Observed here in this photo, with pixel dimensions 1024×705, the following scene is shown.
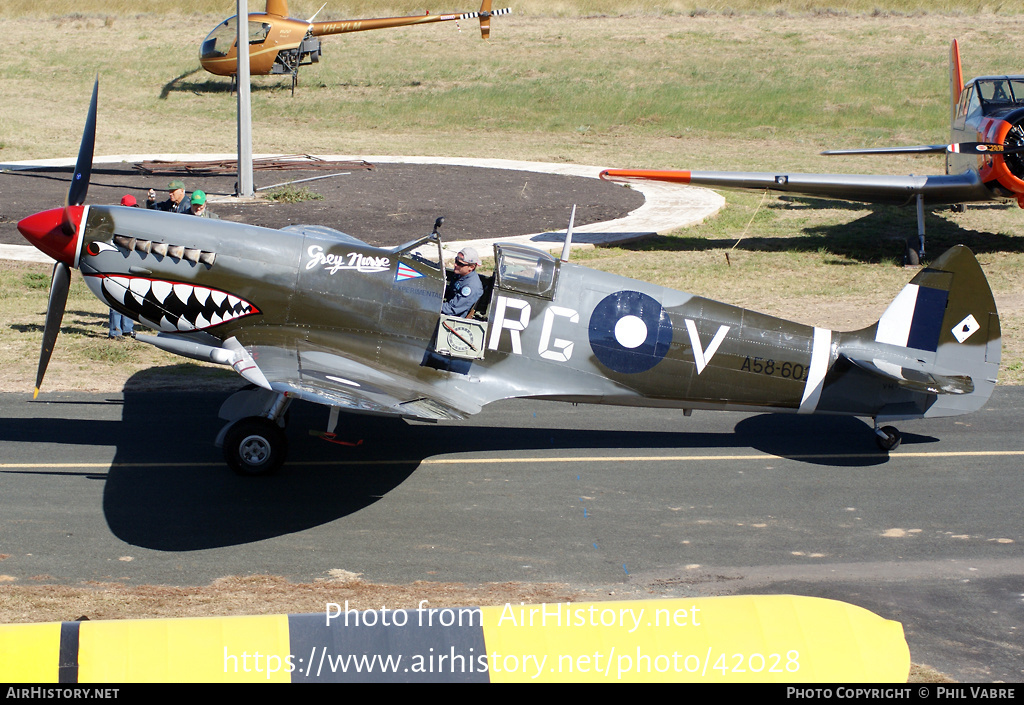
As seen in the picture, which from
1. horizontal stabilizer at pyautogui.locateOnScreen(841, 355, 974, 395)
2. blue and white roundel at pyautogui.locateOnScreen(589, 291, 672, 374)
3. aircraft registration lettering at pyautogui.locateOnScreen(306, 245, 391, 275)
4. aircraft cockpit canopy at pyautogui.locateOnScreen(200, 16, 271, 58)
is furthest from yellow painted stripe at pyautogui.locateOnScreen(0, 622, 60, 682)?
aircraft cockpit canopy at pyautogui.locateOnScreen(200, 16, 271, 58)

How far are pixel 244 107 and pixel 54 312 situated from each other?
1466 centimetres

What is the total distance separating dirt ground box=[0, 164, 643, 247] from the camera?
874 inches

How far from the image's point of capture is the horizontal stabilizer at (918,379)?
9539 mm

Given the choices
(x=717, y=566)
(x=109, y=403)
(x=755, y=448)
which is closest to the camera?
(x=717, y=566)

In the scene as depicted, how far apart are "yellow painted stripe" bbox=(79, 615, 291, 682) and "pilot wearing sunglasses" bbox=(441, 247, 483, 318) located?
5.50 m

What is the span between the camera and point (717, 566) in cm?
787

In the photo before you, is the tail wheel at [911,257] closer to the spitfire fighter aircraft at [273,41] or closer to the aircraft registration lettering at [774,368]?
the aircraft registration lettering at [774,368]

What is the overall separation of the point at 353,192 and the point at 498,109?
1858cm

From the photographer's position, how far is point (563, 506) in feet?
29.5

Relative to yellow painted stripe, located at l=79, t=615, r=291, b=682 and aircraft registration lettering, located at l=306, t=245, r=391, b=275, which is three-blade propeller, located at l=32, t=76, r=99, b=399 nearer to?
aircraft registration lettering, located at l=306, t=245, r=391, b=275

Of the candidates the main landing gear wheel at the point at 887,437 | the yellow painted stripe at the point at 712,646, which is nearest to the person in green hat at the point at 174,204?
the main landing gear wheel at the point at 887,437
